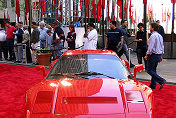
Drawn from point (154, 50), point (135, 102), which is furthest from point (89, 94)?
point (154, 50)

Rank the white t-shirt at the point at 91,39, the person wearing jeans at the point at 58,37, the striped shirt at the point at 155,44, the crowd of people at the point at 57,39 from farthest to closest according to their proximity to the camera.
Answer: the person wearing jeans at the point at 58,37
the white t-shirt at the point at 91,39
the crowd of people at the point at 57,39
the striped shirt at the point at 155,44

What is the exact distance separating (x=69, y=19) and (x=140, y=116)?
1590 centimetres

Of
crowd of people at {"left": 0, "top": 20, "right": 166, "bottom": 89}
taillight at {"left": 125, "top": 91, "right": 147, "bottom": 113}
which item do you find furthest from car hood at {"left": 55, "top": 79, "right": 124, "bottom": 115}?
crowd of people at {"left": 0, "top": 20, "right": 166, "bottom": 89}

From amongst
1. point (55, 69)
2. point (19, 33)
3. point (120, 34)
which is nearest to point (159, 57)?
point (120, 34)

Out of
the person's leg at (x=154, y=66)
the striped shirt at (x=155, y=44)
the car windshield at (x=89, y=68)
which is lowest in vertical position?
the person's leg at (x=154, y=66)

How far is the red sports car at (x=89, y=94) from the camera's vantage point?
308cm

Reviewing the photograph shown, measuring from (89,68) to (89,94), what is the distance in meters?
1.05

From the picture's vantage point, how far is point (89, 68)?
14.6 ft

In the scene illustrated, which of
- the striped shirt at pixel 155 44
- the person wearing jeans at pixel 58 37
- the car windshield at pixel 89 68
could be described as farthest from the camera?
the person wearing jeans at pixel 58 37

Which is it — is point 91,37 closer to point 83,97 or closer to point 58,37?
point 58,37

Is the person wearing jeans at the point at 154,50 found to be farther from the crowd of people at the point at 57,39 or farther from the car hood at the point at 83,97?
the car hood at the point at 83,97

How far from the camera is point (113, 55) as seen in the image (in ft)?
16.5

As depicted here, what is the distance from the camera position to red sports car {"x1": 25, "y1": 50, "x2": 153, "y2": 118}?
10.1 ft

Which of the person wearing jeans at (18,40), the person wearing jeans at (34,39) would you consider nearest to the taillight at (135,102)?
the person wearing jeans at (34,39)
